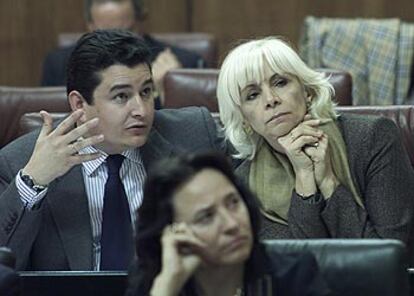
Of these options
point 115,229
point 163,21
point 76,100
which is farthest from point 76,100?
point 163,21

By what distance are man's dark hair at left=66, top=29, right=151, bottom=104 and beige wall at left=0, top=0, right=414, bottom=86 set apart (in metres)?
3.33


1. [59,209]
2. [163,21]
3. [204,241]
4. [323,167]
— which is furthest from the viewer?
[163,21]

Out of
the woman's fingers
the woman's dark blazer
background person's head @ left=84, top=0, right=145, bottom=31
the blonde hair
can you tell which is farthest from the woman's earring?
background person's head @ left=84, top=0, right=145, bottom=31

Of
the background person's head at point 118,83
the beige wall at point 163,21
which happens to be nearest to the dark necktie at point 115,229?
the background person's head at point 118,83

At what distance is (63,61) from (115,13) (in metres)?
0.38

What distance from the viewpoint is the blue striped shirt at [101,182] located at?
125 inches

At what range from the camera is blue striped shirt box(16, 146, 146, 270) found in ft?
10.4

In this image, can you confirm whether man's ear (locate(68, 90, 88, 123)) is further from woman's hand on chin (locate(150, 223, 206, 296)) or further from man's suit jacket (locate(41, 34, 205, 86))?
man's suit jacket (locate(41, 34, 205, 86))

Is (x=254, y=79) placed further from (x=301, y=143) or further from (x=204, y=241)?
(x=204, y=241)

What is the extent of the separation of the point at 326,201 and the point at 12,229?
852 millimetres

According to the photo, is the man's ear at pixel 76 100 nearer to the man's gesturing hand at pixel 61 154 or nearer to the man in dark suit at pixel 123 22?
the man's gesturing hand at pixel 61 154

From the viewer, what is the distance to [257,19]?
662 centimetres

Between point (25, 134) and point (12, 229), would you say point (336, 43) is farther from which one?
point (12, 229)

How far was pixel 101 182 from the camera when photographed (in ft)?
10.6
